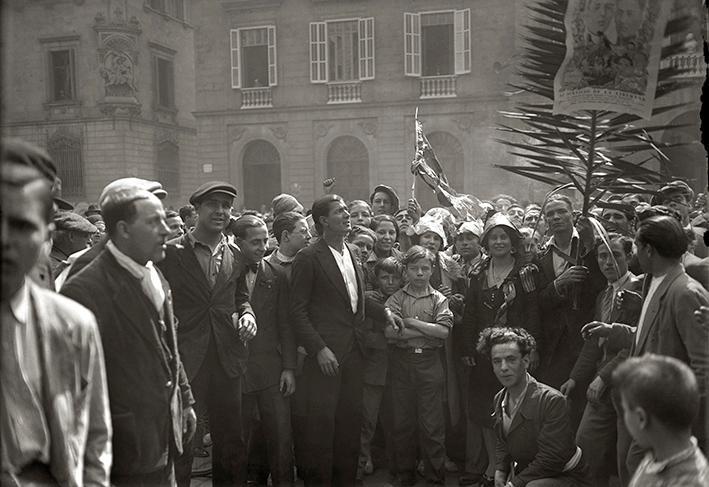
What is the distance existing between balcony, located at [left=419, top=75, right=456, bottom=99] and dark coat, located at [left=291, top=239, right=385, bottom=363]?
57.5ft

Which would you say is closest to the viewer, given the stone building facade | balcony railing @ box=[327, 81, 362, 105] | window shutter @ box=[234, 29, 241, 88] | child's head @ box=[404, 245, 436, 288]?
child's head @ box=[404, 245, 436, 288]

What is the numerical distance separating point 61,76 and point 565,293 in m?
25.6

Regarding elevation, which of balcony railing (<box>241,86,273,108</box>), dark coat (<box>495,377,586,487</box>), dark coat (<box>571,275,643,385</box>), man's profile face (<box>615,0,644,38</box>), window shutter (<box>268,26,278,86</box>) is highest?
window shutter (<box>268,26,278,86</box>)

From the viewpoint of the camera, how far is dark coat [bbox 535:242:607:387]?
15.8 ft

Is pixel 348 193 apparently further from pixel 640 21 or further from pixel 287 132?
pixel 640 21

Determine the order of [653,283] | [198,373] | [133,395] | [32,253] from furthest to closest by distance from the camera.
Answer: [198,373] < [653,283] < [133,395] < [32,253]

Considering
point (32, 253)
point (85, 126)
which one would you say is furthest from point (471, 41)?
point (32, 253)

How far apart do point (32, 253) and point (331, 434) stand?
3.34 metres

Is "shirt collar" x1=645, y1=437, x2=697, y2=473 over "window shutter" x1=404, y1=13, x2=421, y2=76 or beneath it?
beneath

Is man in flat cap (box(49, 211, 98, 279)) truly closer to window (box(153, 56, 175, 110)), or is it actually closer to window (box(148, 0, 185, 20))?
window (box(148, 0, 185, 20))

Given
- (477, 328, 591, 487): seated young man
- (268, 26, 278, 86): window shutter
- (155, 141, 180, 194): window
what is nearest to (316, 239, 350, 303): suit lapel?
(477, 328, 591, 487): seated young man

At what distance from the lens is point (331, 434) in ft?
15.9

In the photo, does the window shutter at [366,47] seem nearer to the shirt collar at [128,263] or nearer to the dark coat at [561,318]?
the dark coat at [561,318]

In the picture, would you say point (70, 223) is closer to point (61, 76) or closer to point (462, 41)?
point (462, 41)
